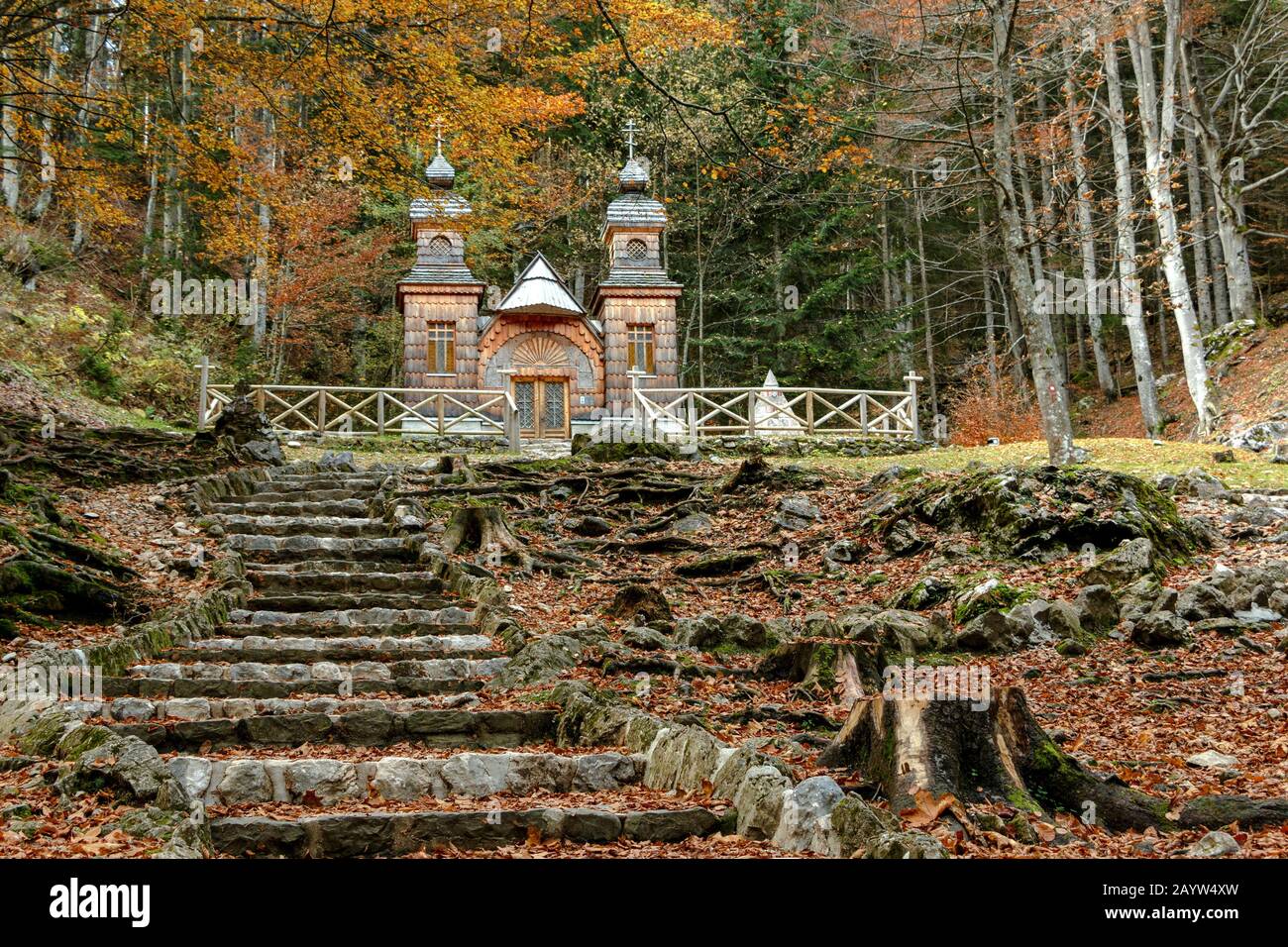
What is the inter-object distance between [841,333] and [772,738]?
2649 centimetres

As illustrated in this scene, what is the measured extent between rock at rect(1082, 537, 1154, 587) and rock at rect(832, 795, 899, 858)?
666cm

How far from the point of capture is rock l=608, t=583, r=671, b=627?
998 centimetres

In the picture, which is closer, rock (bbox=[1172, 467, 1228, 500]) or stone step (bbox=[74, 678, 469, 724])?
stone step (bbox=[74, 678, 469, 724])

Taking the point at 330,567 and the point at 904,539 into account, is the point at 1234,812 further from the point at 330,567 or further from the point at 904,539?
the point at 330,567

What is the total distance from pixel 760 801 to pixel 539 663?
11.3 ft

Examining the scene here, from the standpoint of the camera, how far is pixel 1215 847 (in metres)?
4.14

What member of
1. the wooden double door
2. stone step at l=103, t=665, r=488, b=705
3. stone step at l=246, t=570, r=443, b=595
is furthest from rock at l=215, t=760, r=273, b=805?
the wooden double door

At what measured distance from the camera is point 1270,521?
37.1 feet

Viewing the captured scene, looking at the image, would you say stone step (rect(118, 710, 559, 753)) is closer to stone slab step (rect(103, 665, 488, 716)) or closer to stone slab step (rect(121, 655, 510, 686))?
stone slab step (rect(103, 665, 488, 716))

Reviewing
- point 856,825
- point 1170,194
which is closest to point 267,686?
point 856,825

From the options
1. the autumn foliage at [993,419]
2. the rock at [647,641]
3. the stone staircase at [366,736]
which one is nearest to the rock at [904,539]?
the rock at [647,641]

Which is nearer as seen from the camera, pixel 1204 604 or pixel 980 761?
pixel 980 761

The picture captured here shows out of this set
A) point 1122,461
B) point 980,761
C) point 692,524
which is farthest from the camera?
point 1122,461

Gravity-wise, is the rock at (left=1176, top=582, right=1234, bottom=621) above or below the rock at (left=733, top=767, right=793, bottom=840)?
above
